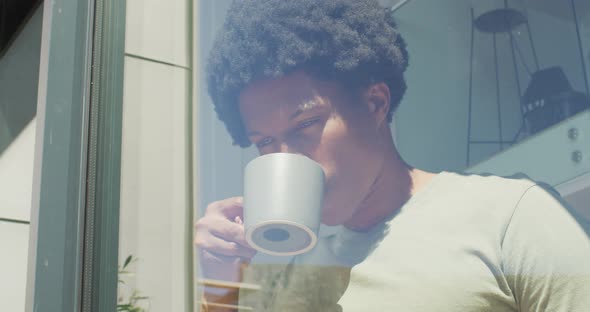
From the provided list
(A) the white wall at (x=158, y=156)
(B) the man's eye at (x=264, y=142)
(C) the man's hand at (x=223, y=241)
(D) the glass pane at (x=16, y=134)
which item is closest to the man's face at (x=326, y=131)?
(B) the man's eye at (x=264, y=142)

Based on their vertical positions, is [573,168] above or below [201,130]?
below

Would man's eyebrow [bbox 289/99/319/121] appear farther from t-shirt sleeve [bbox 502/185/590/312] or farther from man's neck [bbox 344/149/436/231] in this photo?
t-shirt sleeve [bbox 502/185/590/312]

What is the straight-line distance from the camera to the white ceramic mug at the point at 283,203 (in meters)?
0.99

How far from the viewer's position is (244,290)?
3.57 ft

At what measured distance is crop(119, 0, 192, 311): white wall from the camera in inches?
47.7

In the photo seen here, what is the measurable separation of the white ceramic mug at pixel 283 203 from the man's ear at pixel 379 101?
12 centimetres

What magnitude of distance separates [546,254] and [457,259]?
0.12 metres

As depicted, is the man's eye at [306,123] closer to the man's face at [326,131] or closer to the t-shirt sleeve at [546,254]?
the man's face at [326,131]

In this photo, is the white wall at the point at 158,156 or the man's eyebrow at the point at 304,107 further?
the white wall at the point at 158,156

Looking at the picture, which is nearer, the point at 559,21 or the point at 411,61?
the point at 559,21

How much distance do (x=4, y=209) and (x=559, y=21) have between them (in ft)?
6.13

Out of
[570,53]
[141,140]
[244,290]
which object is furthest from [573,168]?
[141,140]

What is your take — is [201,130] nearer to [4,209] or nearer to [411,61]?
[411,61]

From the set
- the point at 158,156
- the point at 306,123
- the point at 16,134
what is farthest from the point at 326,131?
the point at 16,134
